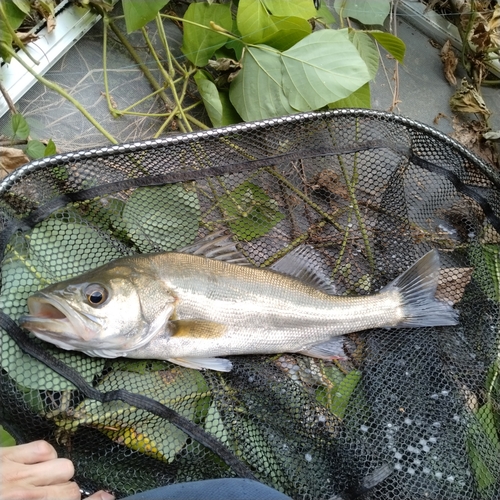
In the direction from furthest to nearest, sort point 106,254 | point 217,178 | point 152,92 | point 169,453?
point 152,92 → point 217,178 → point 106,254 → point 169,453

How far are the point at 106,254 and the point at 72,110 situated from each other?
3.80 ft

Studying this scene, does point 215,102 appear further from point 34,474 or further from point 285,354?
point 34,474

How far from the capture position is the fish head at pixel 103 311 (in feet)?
6.70

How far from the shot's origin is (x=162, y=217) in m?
2.65

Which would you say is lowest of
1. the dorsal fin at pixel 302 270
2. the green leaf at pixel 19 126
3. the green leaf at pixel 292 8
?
the dorsal fin at pixel 302 270

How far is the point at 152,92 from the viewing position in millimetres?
3424

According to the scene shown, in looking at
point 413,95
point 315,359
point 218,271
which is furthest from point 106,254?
point 413,95

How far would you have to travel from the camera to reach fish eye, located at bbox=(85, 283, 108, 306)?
6.86ft

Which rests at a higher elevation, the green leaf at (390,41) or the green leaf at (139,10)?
the green leaf at (139,10)

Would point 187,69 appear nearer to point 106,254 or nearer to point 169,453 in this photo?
point 106,254

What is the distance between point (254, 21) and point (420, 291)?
5.50ft

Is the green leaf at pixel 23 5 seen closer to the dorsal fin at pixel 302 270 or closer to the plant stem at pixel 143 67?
the plant stem at pixel 143 67

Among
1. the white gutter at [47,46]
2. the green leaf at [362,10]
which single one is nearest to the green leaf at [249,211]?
the white gutter at [47,46]

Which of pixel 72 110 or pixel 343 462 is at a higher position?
pixel 72 110
